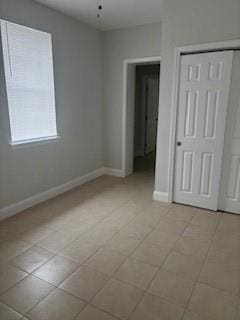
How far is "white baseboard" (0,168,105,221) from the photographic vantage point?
3.02 metres

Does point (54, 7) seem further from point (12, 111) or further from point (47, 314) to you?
point (47, 314)

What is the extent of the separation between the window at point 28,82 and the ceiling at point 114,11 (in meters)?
0.50

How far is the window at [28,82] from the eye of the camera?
2836 millimetres

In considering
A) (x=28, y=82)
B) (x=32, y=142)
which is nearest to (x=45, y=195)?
(x=32, y=142)

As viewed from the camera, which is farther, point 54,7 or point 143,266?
point 54,7

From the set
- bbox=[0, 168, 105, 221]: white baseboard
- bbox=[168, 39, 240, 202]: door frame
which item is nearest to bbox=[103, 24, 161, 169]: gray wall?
bbox=[0, 168, 105, 221]: white baseboard

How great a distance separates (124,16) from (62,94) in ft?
5.05

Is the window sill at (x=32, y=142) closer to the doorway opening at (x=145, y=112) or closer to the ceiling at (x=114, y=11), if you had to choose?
the ceiling at (x=114, y=11)

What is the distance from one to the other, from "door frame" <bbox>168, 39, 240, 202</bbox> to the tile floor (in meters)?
0.48

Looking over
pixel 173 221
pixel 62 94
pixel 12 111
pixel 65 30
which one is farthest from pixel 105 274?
pixel 65 30

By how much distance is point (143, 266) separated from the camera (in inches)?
82.6

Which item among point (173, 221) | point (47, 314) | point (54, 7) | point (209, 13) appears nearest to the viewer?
point (47, 314)

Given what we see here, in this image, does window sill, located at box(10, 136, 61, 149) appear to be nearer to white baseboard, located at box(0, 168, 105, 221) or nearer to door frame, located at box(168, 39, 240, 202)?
white baseboard, located at box(0, 168, 105, 221)

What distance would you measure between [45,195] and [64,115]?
131cm
